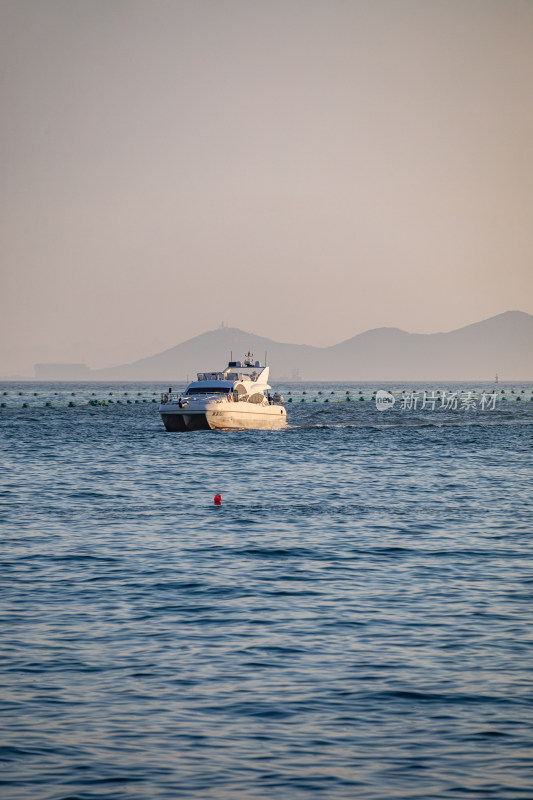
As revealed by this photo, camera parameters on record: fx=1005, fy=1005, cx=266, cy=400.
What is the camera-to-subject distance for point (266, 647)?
52.2 feet

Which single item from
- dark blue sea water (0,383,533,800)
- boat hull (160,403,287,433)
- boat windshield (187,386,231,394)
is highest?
boat windshield (187,386,231,394)

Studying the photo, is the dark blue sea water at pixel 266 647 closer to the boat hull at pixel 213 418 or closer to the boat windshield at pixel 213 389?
the boat hull at pixel 213 418

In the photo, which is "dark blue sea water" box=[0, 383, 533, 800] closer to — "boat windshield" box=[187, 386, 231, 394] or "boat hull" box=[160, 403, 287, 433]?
"boat hull" box=[160, 403, 287, 433]

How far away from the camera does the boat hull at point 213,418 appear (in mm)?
72875

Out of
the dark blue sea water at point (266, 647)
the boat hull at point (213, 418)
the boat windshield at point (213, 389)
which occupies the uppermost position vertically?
the boat windshield at point (213, 389)

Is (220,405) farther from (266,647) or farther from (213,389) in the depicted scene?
(266,647)

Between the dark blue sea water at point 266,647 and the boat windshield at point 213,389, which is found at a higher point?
the boat windshield at point 213,389

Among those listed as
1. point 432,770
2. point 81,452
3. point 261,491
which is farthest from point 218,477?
point 432,770

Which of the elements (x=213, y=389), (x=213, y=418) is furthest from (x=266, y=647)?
(x=213, y=389)

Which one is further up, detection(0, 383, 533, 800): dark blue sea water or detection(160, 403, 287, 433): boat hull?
detection(160, 403, 287, 433): boat hull

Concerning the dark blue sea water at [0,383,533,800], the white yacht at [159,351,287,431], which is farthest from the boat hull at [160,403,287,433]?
the dark blue sea water at [0,383,533,800]

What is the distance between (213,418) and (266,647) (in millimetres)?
57078

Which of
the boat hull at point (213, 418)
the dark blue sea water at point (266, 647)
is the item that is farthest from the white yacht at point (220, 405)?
the dark blue sea water at point (266, 647)

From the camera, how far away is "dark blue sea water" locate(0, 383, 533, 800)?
11148 mm
